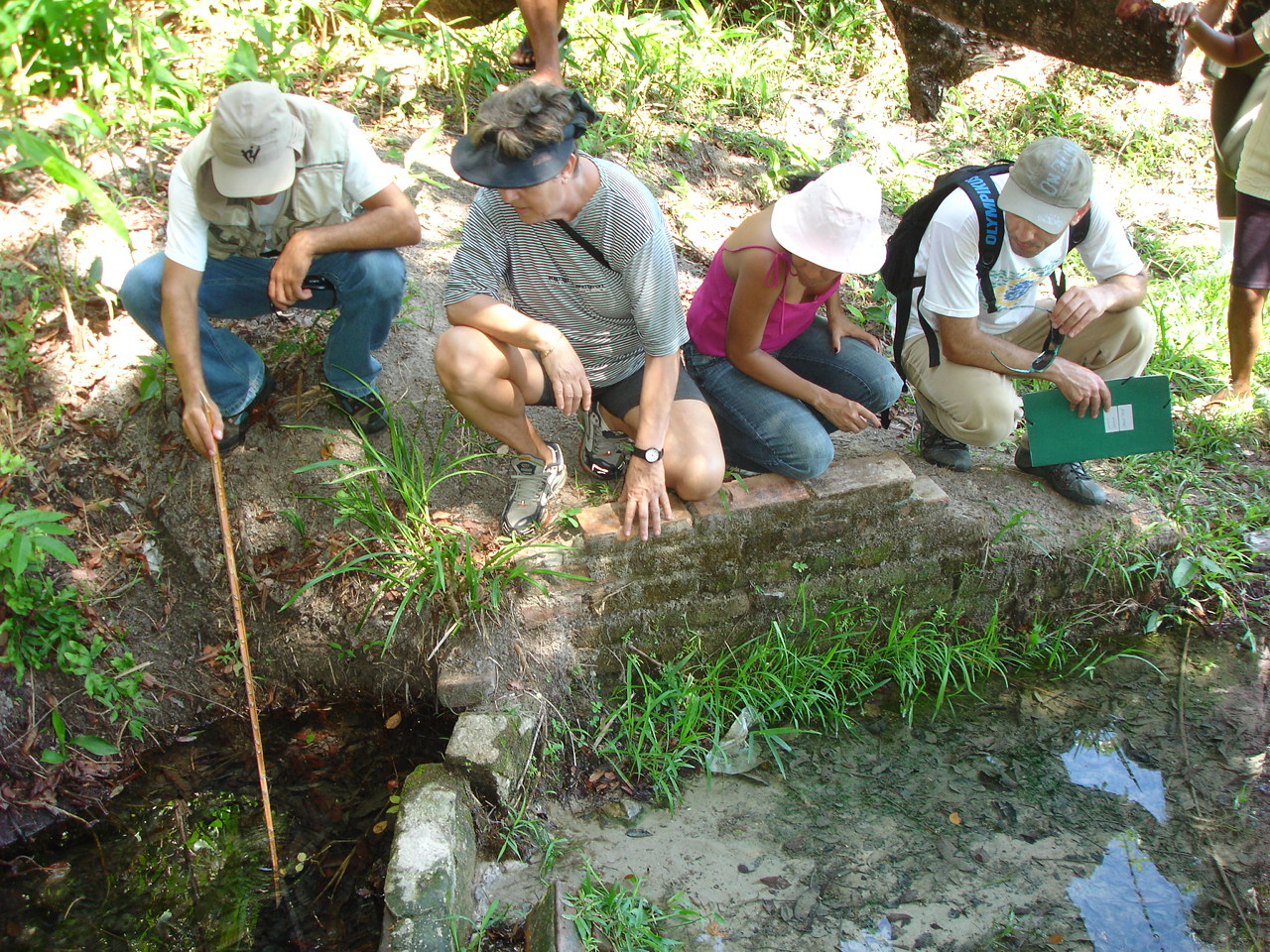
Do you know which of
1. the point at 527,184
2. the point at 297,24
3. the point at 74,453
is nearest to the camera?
the point at 527,184

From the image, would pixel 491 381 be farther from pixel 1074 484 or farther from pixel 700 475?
pixel 1074 484

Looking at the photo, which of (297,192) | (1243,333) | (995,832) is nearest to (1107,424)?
(1243,333)

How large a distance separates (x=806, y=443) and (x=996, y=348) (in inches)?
29.3

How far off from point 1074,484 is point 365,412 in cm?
247

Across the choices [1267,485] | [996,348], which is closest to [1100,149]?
[1267,485]

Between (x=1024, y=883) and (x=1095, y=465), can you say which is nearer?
(x=1024, y=883)

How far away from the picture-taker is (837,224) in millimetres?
2631

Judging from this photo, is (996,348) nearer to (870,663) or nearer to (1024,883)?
(870,663)

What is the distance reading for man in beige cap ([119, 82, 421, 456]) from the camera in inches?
102

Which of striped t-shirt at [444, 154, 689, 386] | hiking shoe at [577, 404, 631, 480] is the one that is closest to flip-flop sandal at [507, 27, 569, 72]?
striped t-shirt at [444, 154, 689, 386]

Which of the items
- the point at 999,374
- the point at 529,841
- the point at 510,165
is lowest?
the point at 529,841

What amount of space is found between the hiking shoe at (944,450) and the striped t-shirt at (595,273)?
1.15 meters

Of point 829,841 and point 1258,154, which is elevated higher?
point 1258,154

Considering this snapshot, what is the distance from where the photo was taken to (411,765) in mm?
2770
